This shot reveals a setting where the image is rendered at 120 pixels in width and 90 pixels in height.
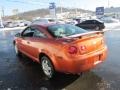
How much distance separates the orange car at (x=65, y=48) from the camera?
18.9 ft

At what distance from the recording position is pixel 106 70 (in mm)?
7195

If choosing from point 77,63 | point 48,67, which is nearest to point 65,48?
point 77,63

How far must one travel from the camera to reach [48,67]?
261 inches

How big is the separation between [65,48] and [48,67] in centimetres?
111

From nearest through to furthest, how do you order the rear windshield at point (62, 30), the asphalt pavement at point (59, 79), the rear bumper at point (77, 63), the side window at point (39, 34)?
the rear bumper at point (77, 63) < the asphalt pavement at point (59, 79) < the rear windshield at point (62, 30) < the side window at point (39, 34)

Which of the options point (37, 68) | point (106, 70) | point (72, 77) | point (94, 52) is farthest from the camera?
point (37, 68)

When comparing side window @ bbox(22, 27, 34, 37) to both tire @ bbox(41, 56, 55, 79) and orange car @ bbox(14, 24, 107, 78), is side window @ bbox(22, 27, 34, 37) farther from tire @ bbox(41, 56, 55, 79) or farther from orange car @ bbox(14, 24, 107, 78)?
tire @ bbox(41, 56, 55, 79)

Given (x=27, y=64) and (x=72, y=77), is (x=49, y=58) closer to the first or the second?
(x=72, y=77)

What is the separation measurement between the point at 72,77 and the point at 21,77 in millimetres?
1529

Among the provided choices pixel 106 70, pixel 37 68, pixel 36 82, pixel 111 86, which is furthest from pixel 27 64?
pixel 111 86

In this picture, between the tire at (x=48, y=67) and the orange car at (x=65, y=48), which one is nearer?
the orange car at (x=65, y=48)

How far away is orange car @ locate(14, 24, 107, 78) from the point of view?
5.77 m

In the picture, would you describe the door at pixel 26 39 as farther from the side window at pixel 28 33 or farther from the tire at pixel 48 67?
the tire at pixel 48 67

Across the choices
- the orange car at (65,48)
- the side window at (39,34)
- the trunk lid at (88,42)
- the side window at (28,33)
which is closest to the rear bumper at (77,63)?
the orange car at (65,48)
